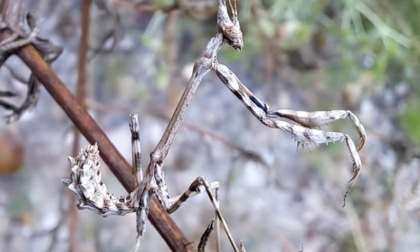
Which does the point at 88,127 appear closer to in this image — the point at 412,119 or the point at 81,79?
the point at 81,79

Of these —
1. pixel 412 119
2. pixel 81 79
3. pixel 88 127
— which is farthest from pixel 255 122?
pixel 88 127

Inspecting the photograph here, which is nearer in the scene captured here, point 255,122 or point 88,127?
point 88,127

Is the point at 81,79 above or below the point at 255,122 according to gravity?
above

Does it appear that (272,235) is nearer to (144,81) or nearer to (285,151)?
(285,151)

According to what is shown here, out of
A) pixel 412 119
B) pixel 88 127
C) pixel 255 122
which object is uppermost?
pixel 88 127

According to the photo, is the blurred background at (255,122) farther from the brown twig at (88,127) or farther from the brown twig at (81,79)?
the brown twig at (88,127)

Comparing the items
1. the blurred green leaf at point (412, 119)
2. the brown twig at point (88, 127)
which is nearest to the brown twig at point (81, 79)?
the brown twig at point (88, 127)

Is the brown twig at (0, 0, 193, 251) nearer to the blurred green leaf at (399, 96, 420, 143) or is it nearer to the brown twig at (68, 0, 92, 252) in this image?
the brown twig at (68, 0, 92, 252)
